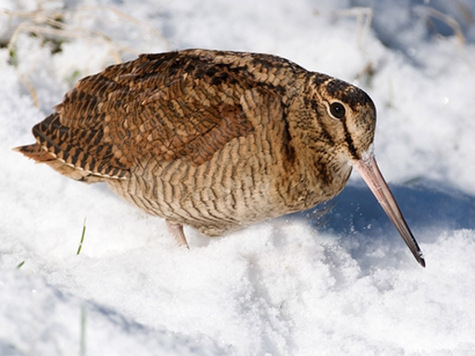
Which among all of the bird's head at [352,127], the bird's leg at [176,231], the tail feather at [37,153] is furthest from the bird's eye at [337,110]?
the tail feather at [37,153]

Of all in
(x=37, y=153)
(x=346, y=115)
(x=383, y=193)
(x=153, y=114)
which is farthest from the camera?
(x=37, y=153)

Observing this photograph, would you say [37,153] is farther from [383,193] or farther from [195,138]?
[383,193]

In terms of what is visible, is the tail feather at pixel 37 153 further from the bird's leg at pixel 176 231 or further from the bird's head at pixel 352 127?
the bird's head at pixel 352 127

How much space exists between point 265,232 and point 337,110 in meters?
0.79

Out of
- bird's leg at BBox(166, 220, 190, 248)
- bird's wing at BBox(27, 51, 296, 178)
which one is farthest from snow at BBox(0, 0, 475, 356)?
bird's wing at BBox(27, 51, 296, 178)

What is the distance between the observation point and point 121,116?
3.28 m

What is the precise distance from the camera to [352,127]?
121 inches

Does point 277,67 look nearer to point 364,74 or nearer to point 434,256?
point 434,256

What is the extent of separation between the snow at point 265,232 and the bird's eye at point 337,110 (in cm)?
69

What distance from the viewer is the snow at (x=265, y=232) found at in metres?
2.71

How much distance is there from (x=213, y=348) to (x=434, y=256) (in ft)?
4.49

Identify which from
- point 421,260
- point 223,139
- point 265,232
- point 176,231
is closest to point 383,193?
point 421,260

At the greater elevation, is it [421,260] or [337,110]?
[337,110]

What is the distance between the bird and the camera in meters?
3.11
